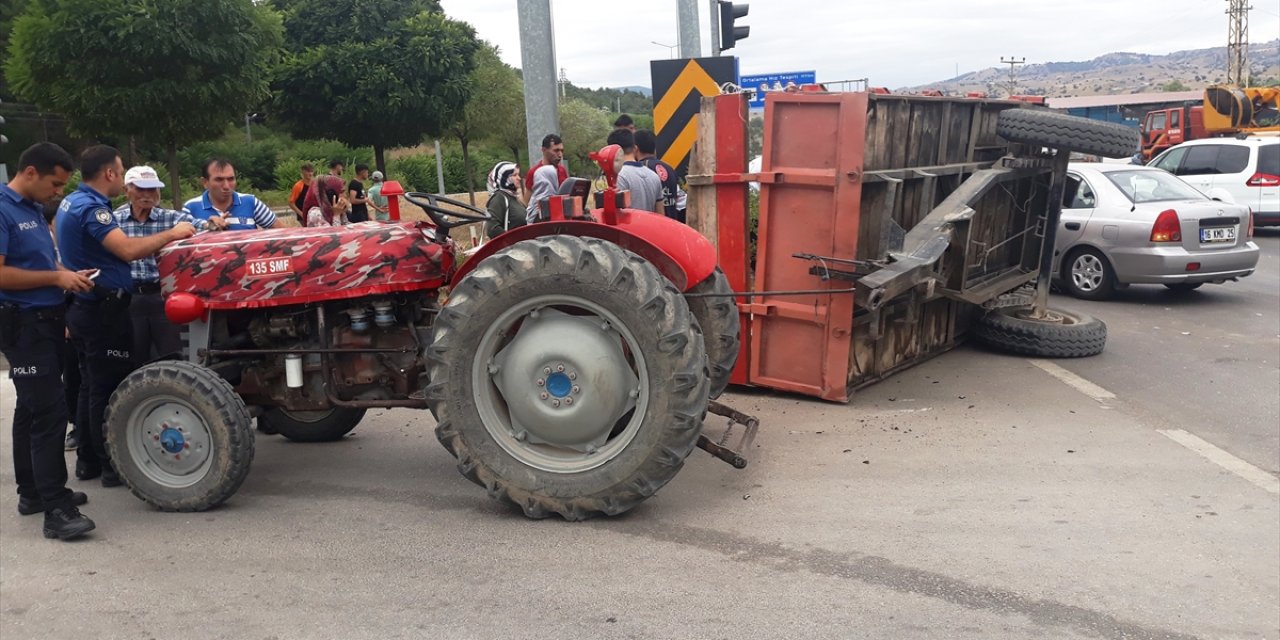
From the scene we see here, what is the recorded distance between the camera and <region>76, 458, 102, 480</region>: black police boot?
588cm

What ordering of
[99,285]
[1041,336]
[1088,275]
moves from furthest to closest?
1. [1088,275]
2. [1041,336]
3. [99,285]

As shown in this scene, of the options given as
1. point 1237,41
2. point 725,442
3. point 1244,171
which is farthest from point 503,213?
point 1237,41

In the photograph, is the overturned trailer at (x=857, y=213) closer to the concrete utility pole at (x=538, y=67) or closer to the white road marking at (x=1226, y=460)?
the white road marking at (x=1226, y=460)

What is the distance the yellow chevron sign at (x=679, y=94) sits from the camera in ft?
34.0

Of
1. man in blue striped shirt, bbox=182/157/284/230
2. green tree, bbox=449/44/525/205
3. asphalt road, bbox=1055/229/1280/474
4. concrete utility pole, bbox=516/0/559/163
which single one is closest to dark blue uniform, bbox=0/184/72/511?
man in blue striped shirt, bbox=182/157/284/230

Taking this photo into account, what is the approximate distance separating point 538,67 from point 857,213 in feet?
→ 11.7

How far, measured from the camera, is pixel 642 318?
4461 millimetres

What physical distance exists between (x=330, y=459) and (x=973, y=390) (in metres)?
4.55

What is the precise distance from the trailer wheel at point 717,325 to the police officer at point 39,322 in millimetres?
3075

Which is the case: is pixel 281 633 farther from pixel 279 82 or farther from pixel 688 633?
pixel 279 82

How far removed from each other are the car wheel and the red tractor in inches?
289

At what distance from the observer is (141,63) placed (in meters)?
14.8

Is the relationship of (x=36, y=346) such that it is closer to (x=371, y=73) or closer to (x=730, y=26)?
(x=730, y=26)

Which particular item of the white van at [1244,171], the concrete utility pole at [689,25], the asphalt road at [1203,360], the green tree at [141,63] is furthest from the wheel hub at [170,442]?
the white van at [1244,171]
